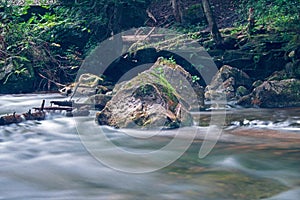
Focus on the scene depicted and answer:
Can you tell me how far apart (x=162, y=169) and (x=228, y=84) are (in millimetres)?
6847

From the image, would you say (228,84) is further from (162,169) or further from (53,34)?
(53,34)

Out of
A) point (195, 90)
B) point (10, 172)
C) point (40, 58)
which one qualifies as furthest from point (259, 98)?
point (40, 58)

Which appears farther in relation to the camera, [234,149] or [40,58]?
[40,58]

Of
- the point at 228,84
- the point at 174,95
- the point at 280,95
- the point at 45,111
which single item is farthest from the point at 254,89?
the point at 45,111

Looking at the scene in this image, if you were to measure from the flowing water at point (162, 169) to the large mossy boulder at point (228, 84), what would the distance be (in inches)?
132

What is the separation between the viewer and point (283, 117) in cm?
772

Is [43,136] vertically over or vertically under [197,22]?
under

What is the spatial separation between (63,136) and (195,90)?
3.92 meters

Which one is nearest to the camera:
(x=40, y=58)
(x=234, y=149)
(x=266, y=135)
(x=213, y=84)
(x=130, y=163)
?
(x=130, y=163)

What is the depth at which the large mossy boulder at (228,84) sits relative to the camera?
1087 cm

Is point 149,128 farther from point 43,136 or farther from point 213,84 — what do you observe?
point 213,84

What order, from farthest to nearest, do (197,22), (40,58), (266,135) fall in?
(197,22), (40,58), (266,135)

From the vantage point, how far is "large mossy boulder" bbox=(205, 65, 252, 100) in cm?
1087

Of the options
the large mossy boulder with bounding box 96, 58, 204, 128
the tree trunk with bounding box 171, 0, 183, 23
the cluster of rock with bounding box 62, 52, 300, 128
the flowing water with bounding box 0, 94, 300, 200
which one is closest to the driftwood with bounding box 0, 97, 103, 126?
the flowing water with bounding box 0, 94, 300, 200
